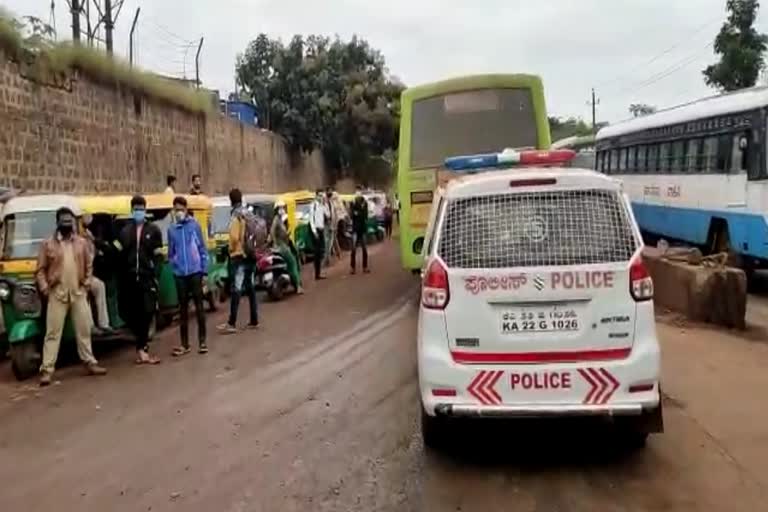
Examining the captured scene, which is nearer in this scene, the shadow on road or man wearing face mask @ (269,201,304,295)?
the shadow on road

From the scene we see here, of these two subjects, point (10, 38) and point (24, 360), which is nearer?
point (24, 360)

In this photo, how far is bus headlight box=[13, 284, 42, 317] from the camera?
994 cm

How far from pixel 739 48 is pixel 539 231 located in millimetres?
33529

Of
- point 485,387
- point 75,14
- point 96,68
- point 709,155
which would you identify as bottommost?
point 485,387

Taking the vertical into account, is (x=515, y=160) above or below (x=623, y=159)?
below

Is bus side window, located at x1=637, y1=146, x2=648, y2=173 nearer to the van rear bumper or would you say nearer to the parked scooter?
the parked scooter

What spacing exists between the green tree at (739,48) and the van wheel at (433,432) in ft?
108

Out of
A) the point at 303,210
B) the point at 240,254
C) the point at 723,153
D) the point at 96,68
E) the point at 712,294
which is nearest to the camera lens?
the point at 712,294

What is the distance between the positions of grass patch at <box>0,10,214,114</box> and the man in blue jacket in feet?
23.6

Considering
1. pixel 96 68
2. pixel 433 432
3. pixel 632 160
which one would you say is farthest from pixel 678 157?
pixel 433 432

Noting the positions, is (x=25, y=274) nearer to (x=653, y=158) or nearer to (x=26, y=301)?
(x=26, y=301)

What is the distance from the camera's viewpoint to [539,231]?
6141 mm

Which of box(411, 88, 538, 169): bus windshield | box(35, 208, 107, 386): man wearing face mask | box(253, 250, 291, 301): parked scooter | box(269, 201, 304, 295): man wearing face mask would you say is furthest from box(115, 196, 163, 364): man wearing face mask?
box(269, 201, 304, 295): man wearing face mask

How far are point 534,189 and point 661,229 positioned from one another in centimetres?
1533
